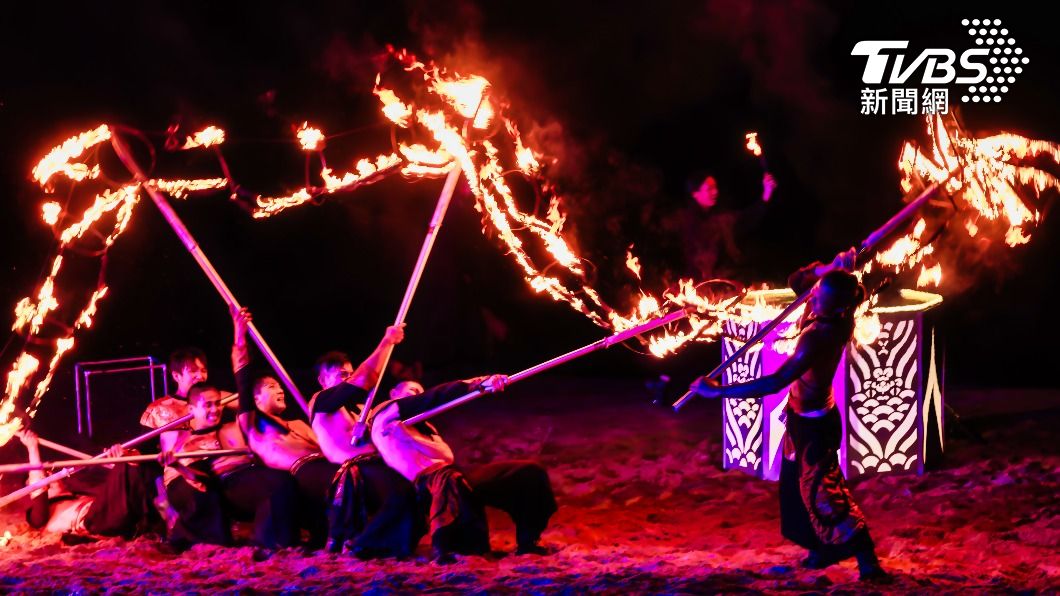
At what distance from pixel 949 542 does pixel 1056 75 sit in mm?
6382

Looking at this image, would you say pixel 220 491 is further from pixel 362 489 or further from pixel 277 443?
pixel 362 489

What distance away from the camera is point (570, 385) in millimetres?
13094

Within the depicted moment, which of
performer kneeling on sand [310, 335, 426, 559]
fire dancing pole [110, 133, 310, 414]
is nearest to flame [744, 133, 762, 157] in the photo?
performer kneeling on sand [310, 335, 426, 559]

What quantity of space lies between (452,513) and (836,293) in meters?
2.48

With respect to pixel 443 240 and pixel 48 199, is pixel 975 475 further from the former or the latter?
pixel 48 199

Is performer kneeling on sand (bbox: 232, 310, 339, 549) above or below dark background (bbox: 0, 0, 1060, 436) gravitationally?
below

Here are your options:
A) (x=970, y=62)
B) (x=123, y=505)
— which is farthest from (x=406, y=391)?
(x=970, y=62)

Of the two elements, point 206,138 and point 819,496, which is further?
point 206,138

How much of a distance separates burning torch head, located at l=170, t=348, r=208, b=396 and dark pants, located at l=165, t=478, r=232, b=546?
86 cm

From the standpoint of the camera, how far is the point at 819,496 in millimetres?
5848

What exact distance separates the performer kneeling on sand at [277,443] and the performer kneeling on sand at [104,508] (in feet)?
3.13

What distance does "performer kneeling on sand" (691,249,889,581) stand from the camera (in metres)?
5.78

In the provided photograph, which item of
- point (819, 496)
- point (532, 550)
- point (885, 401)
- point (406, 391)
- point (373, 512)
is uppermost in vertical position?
point (406, 391)

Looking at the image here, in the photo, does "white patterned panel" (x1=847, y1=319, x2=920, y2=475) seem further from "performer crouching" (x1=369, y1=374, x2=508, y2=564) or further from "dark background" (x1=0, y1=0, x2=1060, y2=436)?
"performer crouching" (x1=369, y1=374, x2=508, y2=564)
